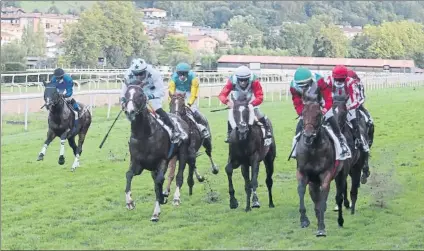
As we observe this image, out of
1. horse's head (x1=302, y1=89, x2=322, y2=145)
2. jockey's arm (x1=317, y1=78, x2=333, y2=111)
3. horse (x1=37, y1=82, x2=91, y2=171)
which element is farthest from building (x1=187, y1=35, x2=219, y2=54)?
horse's head (x1=302, y1=89, x2=322, y2=145)

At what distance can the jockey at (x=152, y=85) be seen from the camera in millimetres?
11602

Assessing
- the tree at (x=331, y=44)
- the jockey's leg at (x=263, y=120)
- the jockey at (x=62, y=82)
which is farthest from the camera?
the tree at (x=331, y=44)

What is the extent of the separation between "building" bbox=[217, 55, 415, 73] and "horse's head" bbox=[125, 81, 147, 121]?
170 feet

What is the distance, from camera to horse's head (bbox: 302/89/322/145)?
10.2 m

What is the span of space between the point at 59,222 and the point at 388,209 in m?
4.66

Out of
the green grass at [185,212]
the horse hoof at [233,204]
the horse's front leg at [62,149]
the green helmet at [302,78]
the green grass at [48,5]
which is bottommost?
the green grass at [185,212]

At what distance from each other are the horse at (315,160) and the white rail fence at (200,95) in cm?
1492

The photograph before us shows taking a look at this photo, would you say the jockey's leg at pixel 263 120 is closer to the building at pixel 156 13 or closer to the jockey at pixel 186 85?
the jockey at pixel 186 85

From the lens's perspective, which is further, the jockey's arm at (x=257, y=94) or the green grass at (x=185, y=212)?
the jockey's arm at (x=257, y=94)

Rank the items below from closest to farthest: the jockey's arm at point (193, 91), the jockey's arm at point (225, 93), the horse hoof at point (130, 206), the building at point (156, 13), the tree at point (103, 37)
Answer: the horse hoof at point (130, 206) → the jockey's arm at point (225, 93) → the jockey's arm at point (193, 91) → the tree at point (103, 37) → the building at point (156, 13)

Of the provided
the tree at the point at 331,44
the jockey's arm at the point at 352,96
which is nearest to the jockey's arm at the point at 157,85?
the jockey's arm at the point at 352,96

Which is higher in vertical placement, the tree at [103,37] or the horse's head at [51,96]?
the tree at [103,37]

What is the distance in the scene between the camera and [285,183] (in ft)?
48.3

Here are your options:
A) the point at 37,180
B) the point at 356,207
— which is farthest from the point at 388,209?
the point at 37,180
